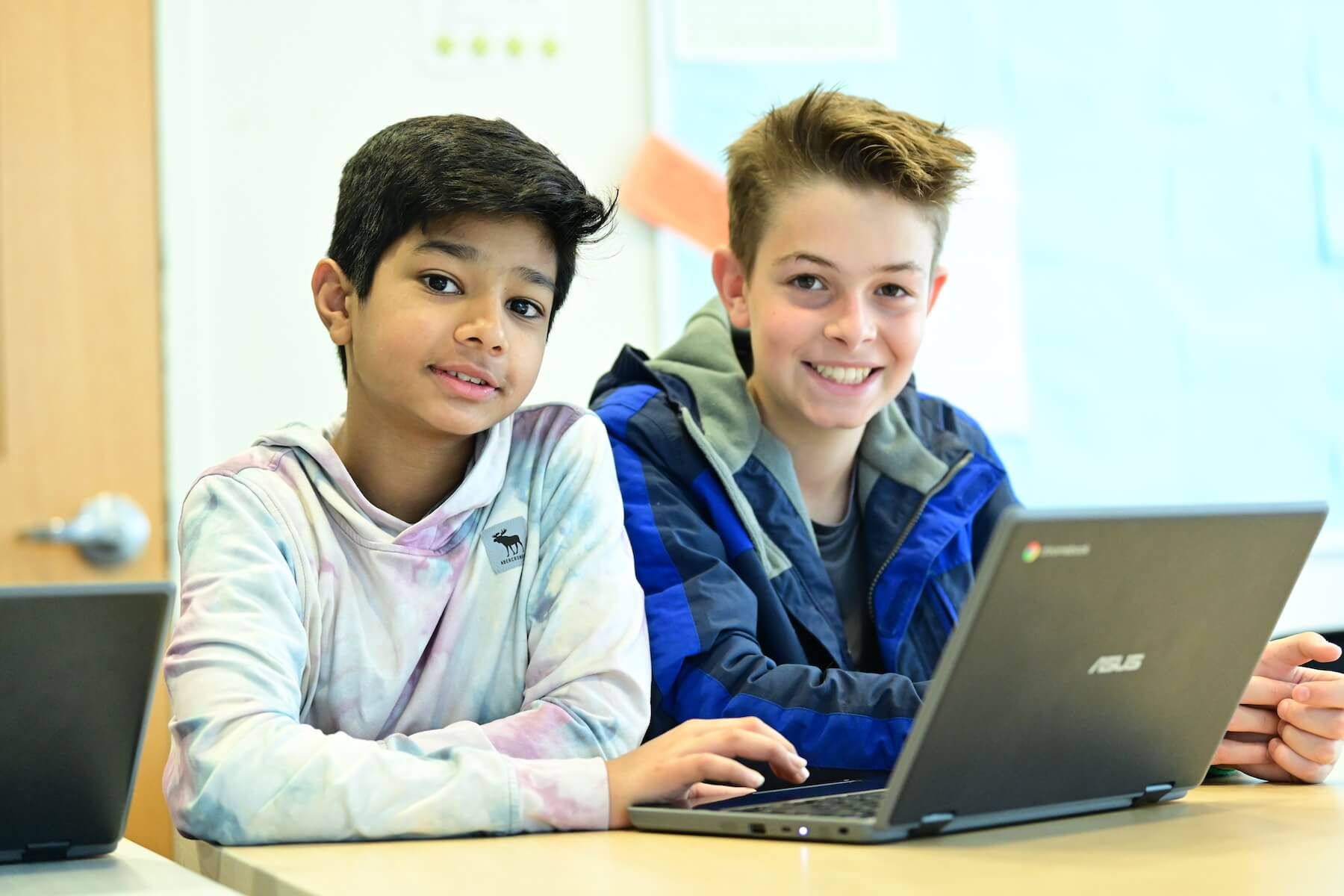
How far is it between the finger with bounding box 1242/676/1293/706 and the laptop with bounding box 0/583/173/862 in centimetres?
82

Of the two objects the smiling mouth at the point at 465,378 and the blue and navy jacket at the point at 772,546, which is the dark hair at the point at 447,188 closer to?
the smiling mouth at the point at 465,378

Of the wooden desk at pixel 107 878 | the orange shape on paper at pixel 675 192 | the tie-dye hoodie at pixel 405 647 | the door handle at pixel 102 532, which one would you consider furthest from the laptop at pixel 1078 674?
the orange shape on paper at pixel 675 192

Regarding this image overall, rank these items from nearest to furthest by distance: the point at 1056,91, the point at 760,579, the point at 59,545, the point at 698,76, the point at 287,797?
the point at 287,797
the point at 760,579
the point at 59,545
the point at 698,76
the point at 1056,91

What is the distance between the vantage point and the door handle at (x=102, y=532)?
2.09 metres

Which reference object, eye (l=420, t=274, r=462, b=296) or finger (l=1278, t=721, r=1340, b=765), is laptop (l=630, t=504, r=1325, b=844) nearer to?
finger (l=1278, t=721, r=1340, b=765)

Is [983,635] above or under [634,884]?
above

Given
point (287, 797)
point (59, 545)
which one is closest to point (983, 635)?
point (287, 797)

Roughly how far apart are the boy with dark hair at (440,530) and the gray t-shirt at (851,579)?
0.34 meters

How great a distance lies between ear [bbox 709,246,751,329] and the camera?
1.65 m

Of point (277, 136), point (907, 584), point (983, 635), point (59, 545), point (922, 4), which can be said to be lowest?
point (59, 545)

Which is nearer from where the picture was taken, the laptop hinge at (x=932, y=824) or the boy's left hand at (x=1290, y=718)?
the laptop hinge at (x=932, y=824)

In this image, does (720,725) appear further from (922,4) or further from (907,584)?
(922,4)

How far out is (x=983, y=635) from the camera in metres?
0.74

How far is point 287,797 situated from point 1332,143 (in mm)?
2407
